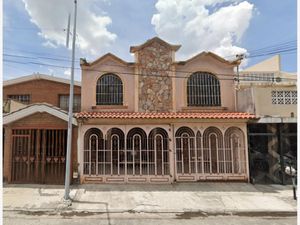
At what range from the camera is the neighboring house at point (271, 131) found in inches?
403

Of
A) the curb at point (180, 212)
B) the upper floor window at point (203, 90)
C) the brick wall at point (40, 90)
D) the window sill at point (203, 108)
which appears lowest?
the curb at point (180, 212)

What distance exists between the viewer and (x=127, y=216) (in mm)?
6715

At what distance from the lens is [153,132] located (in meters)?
10.9

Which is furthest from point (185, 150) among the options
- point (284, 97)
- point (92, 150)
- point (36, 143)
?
point (36, 143)

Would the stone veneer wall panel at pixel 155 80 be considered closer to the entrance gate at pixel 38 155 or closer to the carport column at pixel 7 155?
the entrance gate at pixel 38 155

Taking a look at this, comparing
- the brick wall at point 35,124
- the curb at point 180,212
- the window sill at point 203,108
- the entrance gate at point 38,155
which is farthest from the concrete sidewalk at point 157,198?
the window sill at point 203,108

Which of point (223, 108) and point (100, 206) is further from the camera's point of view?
point (223, 108)

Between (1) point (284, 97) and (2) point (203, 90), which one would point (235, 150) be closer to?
(1) point (284, 97)

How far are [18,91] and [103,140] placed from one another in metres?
11.6

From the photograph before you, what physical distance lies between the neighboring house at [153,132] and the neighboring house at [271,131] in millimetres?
586

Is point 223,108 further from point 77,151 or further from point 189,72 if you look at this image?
point 77,151

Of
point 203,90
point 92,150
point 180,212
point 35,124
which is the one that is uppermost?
point 203,90

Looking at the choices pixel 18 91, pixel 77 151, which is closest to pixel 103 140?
pixel 77 151

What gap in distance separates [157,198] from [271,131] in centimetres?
622
